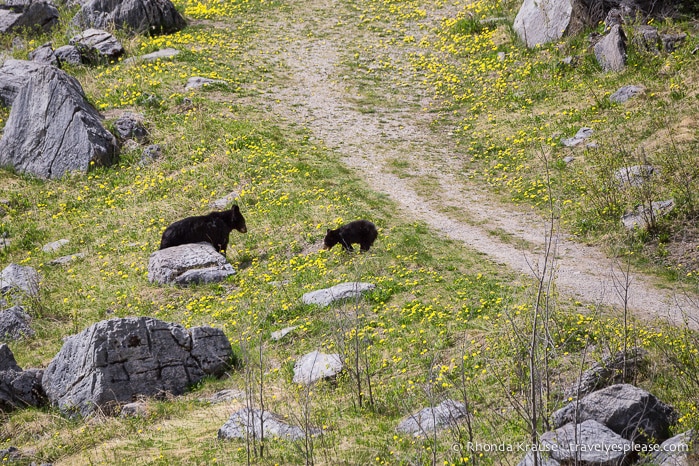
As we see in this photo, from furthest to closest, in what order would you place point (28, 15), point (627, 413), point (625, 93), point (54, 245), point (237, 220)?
1. point (28, 15)
2. point (625, 93)
3. point (54, 245)
4. point (237, 220)
5. point (627, 413)

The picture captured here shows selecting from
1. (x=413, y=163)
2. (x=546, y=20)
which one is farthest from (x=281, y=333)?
(x=546, y=20)

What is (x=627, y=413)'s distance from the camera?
27.6 feet

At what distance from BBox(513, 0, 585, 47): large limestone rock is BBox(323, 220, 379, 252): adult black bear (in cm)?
1432

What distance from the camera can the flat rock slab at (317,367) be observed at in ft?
38.9

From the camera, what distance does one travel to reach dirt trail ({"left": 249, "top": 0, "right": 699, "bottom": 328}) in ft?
46.2

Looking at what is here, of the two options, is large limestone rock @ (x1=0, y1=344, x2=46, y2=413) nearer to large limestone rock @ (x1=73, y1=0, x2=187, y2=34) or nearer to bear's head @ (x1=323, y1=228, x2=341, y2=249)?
bear's head @ (x1=323, y1=228, x2=341, y2=249)

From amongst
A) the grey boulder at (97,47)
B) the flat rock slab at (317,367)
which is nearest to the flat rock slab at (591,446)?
the flat rock slab at (317,367)

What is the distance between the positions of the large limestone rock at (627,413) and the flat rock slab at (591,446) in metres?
0.31

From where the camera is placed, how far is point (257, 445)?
9.85m

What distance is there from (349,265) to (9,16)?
88.9 ft

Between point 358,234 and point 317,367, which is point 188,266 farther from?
point 317,367

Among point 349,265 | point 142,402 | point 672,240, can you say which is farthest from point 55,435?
point 672,240

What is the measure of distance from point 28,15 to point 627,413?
114ft

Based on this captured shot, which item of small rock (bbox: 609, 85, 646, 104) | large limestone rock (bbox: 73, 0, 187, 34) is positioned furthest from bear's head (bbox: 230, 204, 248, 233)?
large limestone rock (bbox: 73, 0, 187, 34)
